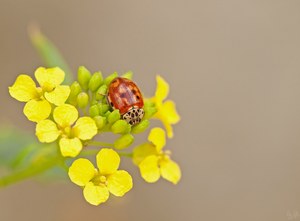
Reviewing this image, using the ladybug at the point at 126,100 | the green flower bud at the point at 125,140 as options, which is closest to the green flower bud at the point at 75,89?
the ladybug at the point at 126,100

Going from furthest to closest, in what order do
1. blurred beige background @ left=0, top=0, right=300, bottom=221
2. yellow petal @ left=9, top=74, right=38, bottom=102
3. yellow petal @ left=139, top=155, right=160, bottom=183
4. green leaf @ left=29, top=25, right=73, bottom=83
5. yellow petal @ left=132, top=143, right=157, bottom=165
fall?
blurred beige background @ left=0, top=0, right=300, bottom=221, green leaf @ left=29, top=25, right=73, bottom=83, yellow petal @ left=132, top=143, right=157, bottom=165, yellow petal @ left=139, top=155, right=160, bottom=183, yellow petal @ left=9, top=74, right=38, bottom=102

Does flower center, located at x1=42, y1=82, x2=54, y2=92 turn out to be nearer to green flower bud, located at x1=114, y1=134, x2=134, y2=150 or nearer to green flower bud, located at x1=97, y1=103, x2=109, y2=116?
green flower bud, located at x1=97, y1=103, x2=109, y2=116

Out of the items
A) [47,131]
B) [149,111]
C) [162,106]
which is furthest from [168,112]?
[47,131]

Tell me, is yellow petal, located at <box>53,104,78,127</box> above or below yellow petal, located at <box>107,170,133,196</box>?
above

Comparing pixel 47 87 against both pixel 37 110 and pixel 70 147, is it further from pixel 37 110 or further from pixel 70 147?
pixel 70 147

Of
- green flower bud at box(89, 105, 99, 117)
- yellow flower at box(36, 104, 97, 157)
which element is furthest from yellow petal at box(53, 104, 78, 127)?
green flower bud at box(89, 105, 99, 117)

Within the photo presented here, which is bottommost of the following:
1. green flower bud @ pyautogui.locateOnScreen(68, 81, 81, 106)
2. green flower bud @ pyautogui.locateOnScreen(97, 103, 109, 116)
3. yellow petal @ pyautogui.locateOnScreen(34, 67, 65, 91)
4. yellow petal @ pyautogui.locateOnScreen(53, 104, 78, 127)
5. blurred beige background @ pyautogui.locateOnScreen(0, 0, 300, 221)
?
blurred beige background @ pyautogui.locateOnScreen(0, 0, 300, 221)

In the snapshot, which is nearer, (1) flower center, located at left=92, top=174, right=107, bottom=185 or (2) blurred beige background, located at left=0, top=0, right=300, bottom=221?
(1) flower center, located at left=92, top=174, right=107, bottom=185

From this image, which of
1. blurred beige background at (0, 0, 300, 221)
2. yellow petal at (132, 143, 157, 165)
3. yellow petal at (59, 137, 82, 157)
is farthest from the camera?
blurred beige background at (0, 0, 300, 221)
